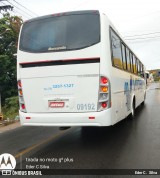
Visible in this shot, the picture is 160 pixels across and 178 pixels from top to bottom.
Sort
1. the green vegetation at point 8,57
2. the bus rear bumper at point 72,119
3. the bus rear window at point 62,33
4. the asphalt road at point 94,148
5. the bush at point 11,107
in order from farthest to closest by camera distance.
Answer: the green vegetation at point 8,57 < the bush at point 11,107 < the bus rear window at point 62,33 < the bus rear bumper at point 72,119 < the asphalt road at point 94,148

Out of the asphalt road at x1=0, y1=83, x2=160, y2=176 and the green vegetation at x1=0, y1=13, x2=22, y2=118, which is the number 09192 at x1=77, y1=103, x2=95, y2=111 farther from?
the green vegetation at x1=0, y1=13, x2=22, y2=118

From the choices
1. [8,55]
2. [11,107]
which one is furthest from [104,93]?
[8,55]

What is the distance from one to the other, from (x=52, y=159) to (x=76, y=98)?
155 centimetres

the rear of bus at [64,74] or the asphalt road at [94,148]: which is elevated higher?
the rear of bus at [64,74]

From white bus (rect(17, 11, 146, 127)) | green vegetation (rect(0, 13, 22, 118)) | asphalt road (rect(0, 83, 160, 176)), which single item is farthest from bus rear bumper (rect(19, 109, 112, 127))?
green vegetation (rect(0, 13, 22, 118))

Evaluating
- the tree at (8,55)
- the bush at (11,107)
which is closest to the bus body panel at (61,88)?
the bush at (11,107)

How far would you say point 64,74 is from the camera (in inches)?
278

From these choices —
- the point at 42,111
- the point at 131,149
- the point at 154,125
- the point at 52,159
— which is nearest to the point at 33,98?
the point at 42,111

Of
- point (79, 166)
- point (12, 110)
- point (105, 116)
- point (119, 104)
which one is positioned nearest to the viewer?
point (79, 166)

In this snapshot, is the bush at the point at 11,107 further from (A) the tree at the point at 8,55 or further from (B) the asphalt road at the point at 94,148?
(B) the asphalt road at the point at 94,148

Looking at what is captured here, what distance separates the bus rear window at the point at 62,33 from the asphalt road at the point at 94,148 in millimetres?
2597

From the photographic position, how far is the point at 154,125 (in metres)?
10.5

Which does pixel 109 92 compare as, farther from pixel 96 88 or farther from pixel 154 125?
pixel 154 125

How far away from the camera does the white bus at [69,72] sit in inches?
270
